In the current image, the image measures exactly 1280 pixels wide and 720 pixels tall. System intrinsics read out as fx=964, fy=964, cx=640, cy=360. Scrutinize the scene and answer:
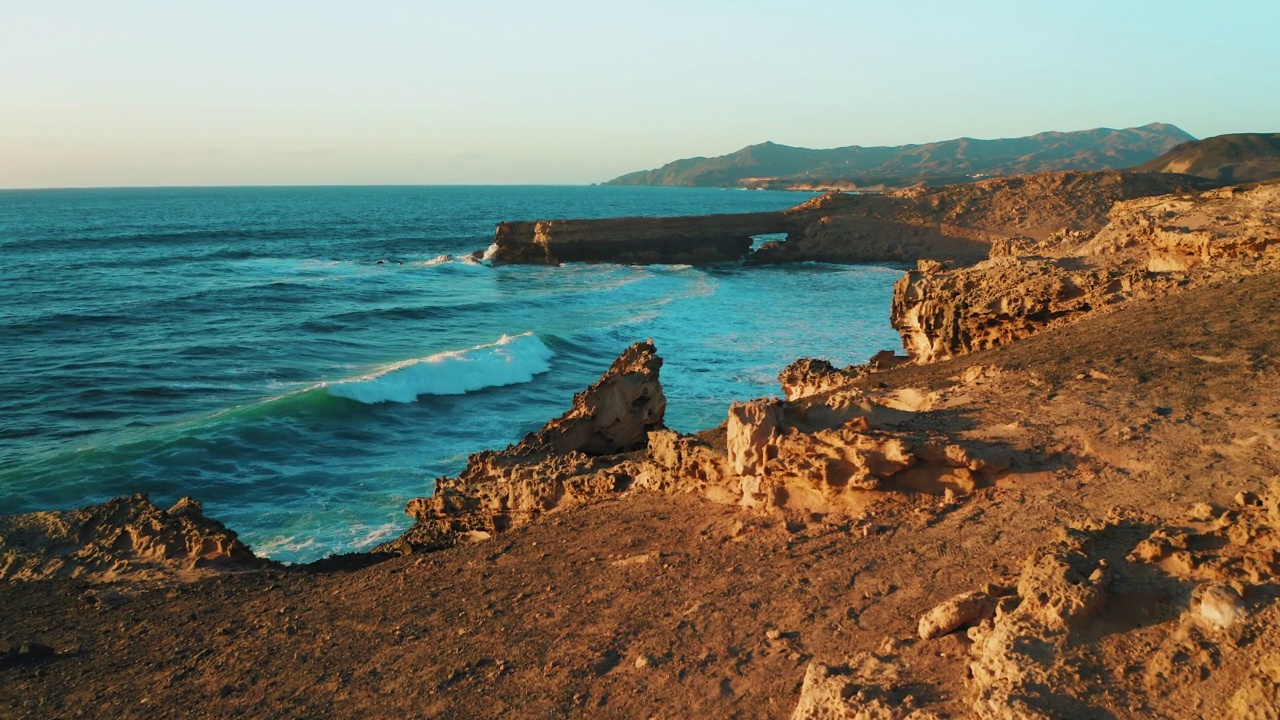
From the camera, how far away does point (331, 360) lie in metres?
25.4

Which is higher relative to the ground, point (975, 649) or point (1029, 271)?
point (1029, 271)

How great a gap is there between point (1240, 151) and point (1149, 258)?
83.2 meters

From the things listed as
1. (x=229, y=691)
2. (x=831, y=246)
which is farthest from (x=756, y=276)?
(x=229, y=691)

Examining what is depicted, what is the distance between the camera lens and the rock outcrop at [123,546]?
31.6 ft

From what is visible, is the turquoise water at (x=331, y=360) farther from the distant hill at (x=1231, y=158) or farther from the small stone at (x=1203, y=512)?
the distant hill at (x=1231, y=158)

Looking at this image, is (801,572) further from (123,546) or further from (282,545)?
(282,545)

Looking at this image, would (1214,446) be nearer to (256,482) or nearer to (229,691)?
(229,691)

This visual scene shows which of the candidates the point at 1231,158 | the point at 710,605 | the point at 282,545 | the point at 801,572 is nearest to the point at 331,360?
the point at 282,545

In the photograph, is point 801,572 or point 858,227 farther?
point 858,227

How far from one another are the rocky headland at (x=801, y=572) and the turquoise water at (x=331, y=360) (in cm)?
366

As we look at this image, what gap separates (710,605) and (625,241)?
48424 mm

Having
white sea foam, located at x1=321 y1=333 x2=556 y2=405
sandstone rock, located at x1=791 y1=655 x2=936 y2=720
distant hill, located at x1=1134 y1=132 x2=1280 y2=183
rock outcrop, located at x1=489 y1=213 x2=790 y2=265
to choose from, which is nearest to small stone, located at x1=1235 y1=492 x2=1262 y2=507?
sandstone rock, located at x1=791 y1=655 x2=936 y2=720

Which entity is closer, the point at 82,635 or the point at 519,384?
the point at 82,635

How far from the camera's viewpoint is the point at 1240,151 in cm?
8262
